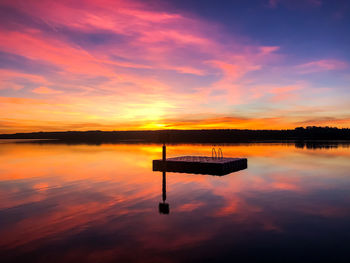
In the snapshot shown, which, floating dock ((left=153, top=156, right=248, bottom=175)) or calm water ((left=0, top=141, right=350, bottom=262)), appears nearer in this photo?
calm water ((left=0, top=141, right=350, bottom=262))

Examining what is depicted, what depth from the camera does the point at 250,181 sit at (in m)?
30.6

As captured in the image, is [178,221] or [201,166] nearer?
[178,221]

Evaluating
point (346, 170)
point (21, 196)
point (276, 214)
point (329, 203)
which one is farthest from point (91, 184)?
point (346, 170)

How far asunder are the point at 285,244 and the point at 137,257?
6.33 meters

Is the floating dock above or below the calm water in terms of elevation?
above

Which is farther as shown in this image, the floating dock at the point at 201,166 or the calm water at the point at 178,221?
the floating dock at the point at 201,166

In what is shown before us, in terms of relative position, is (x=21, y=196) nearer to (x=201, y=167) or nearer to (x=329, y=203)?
(x=201, y=167)

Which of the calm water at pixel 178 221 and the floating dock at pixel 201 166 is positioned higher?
the floating dock at pixel 201 166

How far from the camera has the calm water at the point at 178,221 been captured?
12.4 meters

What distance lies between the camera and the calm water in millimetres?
12383

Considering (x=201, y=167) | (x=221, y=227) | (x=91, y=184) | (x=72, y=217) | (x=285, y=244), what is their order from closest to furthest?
(x=285, y=244) → (x=221, y=227) → (x=72, y=217) → (x=91, y=184) → (x=201, y=167)

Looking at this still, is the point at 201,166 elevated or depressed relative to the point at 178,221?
elevated

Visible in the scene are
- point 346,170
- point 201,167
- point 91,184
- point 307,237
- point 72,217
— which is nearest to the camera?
point 307,237

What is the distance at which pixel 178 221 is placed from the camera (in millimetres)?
16812
